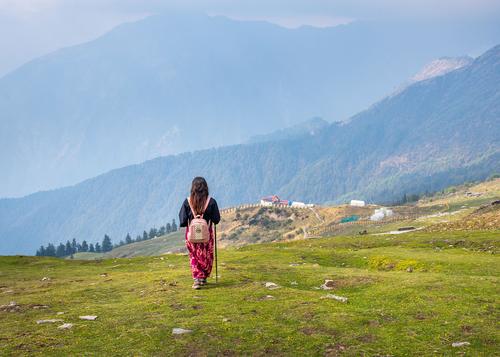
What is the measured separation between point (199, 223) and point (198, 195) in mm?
1440

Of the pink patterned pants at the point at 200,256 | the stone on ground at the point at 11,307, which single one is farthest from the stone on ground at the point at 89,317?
the pink patterned pants at the point at 200,256

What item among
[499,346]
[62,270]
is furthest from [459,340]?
[62,270]

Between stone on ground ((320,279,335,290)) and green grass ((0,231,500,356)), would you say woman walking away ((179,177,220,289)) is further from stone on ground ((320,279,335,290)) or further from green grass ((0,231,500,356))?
stone on ground ((320,279,335,290))

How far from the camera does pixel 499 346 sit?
18.6 meters

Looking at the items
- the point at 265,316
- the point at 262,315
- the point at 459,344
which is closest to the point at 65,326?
the point at 262,315

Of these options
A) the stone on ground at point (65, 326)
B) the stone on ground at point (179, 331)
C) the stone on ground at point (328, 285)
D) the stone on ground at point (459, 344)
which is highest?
the stone on ground at point (65, 326)

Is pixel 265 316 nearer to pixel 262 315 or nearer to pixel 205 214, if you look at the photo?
pixel 262 315

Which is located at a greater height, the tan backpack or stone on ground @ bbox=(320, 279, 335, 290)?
the tan backpack

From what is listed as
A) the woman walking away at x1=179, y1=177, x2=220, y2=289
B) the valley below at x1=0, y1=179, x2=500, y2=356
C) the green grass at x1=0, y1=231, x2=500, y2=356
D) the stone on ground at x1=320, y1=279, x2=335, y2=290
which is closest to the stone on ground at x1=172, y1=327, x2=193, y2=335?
the valley below at x1=0, y1=179, x2=500, y2=356

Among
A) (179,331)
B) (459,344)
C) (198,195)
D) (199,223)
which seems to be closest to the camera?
(459,344)

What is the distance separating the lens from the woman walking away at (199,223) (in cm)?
2809

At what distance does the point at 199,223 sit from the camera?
28047 millimetres

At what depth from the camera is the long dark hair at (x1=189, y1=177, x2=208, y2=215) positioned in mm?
28391

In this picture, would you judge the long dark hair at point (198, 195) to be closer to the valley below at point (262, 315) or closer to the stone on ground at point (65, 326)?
the valley below at point (262, 315)
